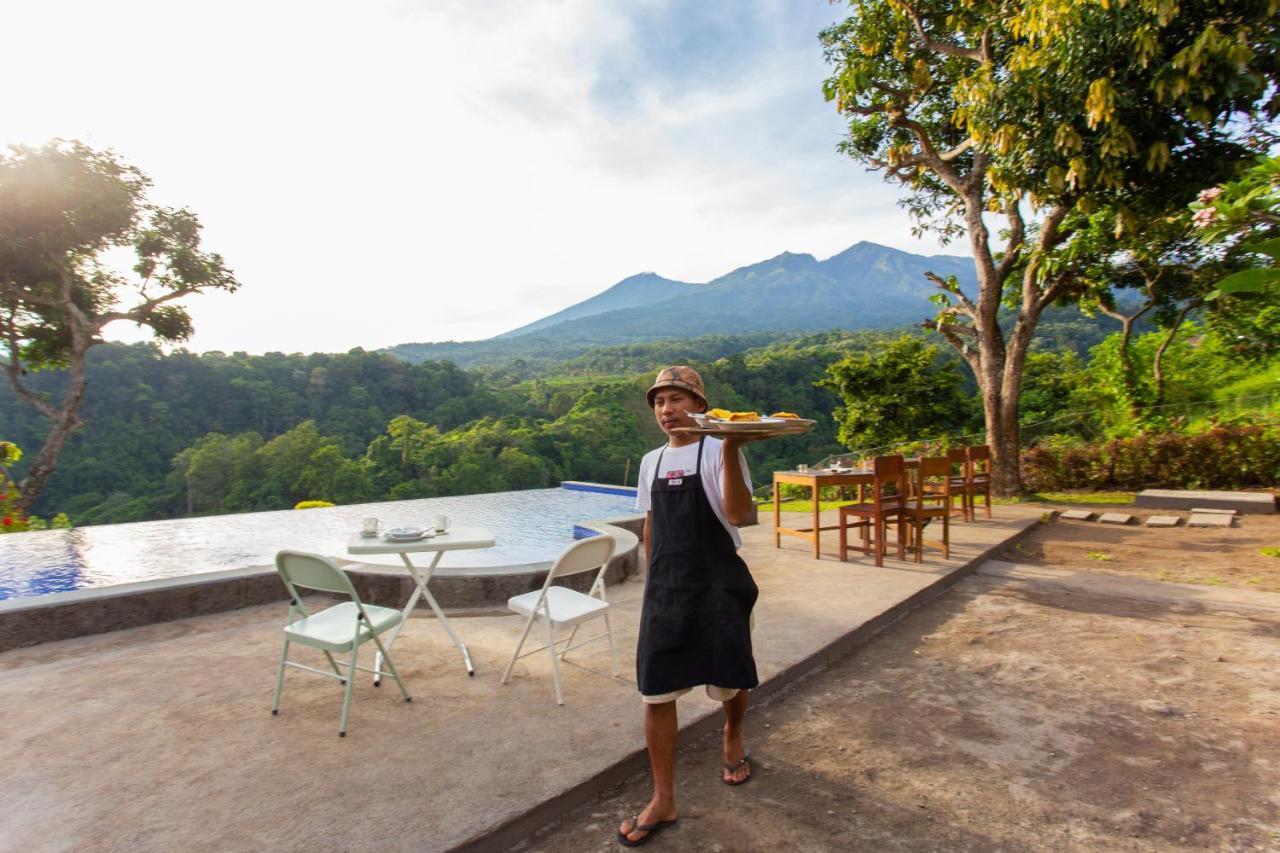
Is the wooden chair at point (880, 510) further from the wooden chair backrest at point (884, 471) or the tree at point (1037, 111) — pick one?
the tree at point (1037, 111)

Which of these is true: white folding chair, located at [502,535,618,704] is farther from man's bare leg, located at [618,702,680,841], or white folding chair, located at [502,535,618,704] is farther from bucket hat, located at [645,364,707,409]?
bucket hat, located at [645,364,707,409]

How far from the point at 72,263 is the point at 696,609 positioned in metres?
17.8

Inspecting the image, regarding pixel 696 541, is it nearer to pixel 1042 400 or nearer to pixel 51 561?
pixel 51 561

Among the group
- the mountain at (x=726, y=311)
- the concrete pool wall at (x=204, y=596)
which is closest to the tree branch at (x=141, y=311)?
the concrete pool wall at (x=204, y=596)

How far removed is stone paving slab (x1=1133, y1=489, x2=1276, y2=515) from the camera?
25.0 feet

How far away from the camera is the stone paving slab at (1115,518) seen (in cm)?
746

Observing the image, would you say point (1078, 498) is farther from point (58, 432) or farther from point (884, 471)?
point (58, 432)

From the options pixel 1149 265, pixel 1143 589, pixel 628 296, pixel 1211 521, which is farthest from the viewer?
pixel 628 296

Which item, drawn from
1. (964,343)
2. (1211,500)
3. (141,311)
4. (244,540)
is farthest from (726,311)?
(244,540)

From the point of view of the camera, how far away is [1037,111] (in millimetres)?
7148

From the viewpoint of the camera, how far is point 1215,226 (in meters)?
1.42

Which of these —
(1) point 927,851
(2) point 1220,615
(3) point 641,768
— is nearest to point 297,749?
(3) point 641,768

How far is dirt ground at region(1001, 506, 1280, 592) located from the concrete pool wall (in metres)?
4.19

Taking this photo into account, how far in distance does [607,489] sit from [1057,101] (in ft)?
32.2
